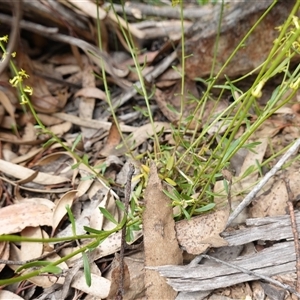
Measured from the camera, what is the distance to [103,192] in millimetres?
1470

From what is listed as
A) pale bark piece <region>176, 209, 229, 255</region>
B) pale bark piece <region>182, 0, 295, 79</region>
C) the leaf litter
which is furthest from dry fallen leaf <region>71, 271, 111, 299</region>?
pale bark piece <region>182, 0, 295, 79</region>

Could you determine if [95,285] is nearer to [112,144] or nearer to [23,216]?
[23,216]

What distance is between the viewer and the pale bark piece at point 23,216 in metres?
1.35

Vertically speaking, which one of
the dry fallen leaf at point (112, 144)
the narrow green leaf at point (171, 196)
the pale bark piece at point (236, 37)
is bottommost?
the narrow green leaf at point (171, 196)

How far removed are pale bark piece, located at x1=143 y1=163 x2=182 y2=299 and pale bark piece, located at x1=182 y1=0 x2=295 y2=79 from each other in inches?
29.4

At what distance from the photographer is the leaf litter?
1.20 m

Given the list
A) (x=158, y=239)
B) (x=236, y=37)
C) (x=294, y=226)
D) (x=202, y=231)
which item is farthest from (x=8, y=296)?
(x=236, y=37)

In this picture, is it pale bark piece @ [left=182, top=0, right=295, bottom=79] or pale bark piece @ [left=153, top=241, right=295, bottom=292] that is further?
pale bark piece @ [left=182, top=0, right=295, bottom=79]

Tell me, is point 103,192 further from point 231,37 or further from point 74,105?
point 231,37

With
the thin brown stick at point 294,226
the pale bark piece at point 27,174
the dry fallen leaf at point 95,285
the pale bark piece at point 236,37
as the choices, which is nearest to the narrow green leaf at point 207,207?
the thin brown stick at point 294,226

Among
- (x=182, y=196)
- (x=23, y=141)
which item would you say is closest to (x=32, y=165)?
(x=23, y=141)

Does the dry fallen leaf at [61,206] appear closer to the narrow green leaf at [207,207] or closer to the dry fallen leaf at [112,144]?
the dry fallen leaf at [112,144]

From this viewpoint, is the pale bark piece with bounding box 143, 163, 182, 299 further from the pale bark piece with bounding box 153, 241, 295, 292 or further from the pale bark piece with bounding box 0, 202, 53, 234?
the pale bark piece with bounding box 0, 202, 53, 234

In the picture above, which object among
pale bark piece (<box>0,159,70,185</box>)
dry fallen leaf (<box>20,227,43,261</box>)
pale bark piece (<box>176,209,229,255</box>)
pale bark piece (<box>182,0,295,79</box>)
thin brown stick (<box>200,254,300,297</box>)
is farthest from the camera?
pale bark piece (<box>182,0,295,79</box>)
